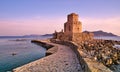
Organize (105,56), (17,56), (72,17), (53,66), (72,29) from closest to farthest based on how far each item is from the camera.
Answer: (53,66) < (105,56) < (17,56) < (72,29) < (72,17)

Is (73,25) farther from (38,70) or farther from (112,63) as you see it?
(38,70)

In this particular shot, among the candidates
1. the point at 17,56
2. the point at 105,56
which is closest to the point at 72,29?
the point at 17,56

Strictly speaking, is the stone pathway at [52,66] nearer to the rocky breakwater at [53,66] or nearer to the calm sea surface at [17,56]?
the rocky breakwater at [53,66]

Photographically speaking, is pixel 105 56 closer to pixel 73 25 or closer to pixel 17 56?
pixel 17 56

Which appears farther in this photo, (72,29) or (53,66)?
(72,29)

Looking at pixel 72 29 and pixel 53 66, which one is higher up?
pixel 72 29

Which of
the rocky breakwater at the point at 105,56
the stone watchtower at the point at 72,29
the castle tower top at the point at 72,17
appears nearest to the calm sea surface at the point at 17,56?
the rocky breakwater at the point at 105,56

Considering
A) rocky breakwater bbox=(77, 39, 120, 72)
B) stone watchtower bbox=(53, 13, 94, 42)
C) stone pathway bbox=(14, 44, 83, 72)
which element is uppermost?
stone watchtower bbox=(53, 13, 94, 42)

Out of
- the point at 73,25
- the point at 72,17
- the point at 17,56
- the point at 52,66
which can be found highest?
the point at 72,17

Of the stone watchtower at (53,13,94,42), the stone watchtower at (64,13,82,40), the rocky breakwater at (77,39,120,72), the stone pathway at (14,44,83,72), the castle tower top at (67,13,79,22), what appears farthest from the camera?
the castle tower top at (67,13,79,22)

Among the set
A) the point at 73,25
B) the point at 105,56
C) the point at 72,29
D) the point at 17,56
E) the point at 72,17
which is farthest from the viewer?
the point at 72,17

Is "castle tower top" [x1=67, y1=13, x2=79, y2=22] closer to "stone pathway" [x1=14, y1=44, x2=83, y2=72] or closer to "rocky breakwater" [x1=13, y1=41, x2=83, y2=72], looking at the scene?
"rocky breakwater" [x1=13, y1=41, x2=83, y2=72]

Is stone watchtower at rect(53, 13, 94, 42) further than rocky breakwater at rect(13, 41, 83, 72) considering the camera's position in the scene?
Yes

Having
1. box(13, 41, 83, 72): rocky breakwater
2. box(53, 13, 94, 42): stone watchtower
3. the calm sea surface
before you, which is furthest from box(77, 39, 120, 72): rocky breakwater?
box(53, 13, 94, 42): stone watchtower
